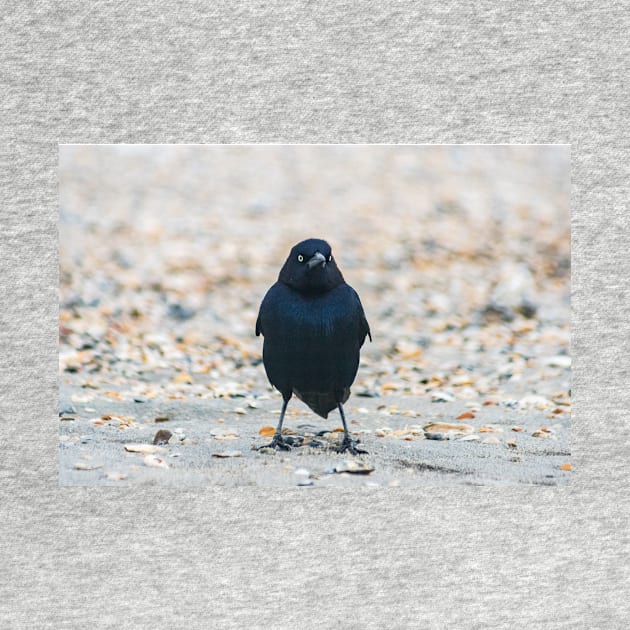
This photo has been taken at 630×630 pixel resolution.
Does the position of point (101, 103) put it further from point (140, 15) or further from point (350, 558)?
point (350, 558)

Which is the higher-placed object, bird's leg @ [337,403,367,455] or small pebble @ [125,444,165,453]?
bird's leg @ [337,403,367,455]

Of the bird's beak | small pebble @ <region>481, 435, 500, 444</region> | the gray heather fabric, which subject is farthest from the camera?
small pebble @ <region>481, 435, 500, 444</region>

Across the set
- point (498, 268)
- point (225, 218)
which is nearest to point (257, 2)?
point (225, 218)

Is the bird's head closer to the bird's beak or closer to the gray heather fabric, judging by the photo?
the bird's beak

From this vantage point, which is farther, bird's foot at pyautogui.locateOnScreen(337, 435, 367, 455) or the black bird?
bird's foot at pyautogui.locateOnScreen(337, 435, 367, 455)

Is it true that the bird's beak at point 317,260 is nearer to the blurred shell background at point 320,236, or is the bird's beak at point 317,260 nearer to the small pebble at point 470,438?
the blurred shell background at point 320,236

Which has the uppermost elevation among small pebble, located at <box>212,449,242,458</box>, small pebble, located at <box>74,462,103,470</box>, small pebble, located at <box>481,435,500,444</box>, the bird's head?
the bird's head

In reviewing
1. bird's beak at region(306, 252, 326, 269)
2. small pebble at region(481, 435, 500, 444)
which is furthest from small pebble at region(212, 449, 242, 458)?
small pebble at region(481, 435, 500, 444)
